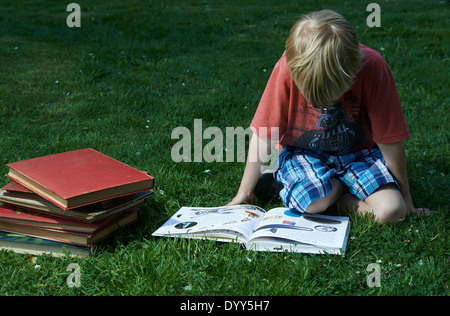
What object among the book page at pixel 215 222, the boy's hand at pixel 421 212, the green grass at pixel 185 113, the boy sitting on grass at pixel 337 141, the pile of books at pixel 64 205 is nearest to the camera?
the green grass at pixel 185 113

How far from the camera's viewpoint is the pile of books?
206cm

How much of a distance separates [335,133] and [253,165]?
0.44 m

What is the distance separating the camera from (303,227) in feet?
7.32

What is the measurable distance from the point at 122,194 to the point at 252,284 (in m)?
0.69

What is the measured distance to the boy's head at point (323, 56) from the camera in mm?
2037

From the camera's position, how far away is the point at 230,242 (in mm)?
2145

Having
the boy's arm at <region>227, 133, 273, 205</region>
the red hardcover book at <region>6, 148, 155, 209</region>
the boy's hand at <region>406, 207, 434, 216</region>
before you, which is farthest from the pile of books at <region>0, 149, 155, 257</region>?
the boy's hand at <region>406, 207, 434, 216</region>

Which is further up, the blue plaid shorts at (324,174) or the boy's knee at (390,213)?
the blue plaid shorts at (324,174)

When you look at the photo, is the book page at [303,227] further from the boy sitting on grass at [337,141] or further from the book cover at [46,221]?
the book cover at [46,221]

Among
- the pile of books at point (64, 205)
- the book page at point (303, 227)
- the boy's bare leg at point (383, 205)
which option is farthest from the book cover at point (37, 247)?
the boy's bare leg at point (383, 205)

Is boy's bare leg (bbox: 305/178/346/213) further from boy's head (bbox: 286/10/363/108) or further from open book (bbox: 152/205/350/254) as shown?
boy's head (bbox: 286/10/363/108)

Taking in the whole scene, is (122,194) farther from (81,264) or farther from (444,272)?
(444,272)
